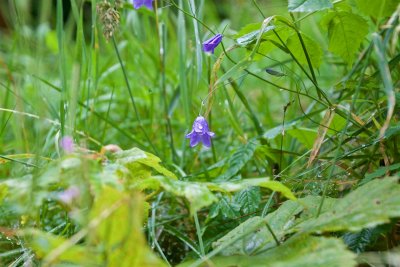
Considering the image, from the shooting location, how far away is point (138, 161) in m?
0.99

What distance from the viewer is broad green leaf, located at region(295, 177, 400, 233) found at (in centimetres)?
84

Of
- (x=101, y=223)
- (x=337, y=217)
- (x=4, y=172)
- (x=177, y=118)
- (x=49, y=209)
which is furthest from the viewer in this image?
(x=177, y=118)

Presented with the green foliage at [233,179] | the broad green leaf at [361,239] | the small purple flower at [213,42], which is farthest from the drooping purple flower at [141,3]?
the broad green leaf at [361,239]

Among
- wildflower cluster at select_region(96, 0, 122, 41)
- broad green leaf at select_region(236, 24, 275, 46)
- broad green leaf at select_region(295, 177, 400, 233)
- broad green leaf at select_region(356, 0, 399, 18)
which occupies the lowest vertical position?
broad green leaf at select_region(295, 177, 400, 233)

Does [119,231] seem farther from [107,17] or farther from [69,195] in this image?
[107,17]

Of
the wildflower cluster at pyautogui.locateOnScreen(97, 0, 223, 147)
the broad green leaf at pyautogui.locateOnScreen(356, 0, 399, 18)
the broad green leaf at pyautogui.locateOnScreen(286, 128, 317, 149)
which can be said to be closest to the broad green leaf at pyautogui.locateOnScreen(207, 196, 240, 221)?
the wildflower cluster at pyautogui.locateOnScreen(97, 0, 223, 147)

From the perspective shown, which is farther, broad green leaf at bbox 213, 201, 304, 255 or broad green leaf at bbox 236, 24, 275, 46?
broad green leaf at bbox 236, 24, 275, 46

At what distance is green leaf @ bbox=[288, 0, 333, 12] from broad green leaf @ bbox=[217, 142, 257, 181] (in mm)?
399

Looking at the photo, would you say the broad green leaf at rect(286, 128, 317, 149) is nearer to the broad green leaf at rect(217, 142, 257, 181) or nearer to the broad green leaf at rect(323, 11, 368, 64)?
the broad green leaf at rect(217, 142, 257, 181)

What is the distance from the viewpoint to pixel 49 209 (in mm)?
1425

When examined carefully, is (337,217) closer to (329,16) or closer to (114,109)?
(329,16)

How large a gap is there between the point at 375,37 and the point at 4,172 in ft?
3.38

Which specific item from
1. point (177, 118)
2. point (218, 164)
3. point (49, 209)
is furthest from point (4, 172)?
point (177, 118)

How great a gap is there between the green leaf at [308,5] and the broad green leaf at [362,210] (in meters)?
0.31
